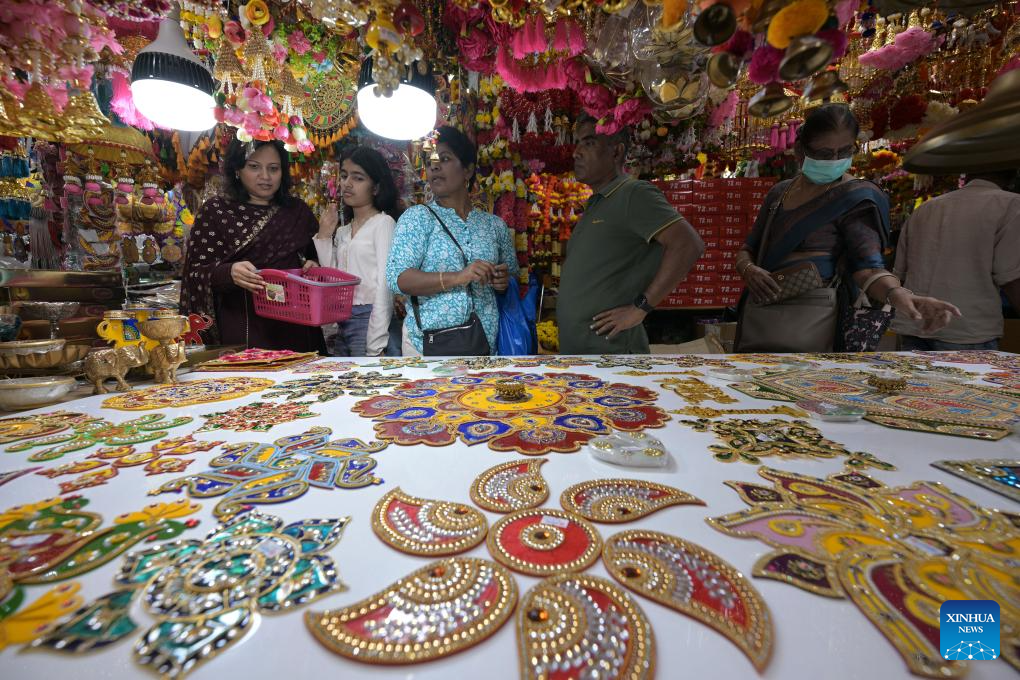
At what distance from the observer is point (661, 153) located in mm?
3996

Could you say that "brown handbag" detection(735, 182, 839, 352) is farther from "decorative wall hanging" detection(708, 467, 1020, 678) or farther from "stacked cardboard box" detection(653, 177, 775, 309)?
"stacked cardboard box" detection(653, 177, 775, 309)

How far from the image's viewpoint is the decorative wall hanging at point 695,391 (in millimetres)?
1048

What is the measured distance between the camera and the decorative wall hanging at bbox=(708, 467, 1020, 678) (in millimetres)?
372

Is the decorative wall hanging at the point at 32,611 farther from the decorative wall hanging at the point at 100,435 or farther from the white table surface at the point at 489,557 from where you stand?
the decorative wall hanging at the point at 100,435

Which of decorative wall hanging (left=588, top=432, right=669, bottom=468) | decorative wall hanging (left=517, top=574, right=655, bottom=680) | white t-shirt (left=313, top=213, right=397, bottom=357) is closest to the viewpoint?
decorative wall hanging (left=517, top=574, right=655, bottom=680)

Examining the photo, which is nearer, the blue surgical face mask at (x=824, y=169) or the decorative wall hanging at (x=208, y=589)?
the decorative wall hanging at (x=208, y=589)

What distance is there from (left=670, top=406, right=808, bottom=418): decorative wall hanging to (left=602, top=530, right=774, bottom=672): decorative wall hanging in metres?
0.52

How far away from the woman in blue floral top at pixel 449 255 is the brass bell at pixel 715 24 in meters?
1.38

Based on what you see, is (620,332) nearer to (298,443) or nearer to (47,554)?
(298,443)

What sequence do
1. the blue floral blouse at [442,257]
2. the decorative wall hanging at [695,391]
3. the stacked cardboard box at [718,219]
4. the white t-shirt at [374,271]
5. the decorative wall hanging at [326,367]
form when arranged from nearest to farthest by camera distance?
the decorative wall hanging at [695,391] → the decorative wall hanging at [326,367] → the blue floral blouse at [442,257] → the white t-shirt at [374,271] → the stacked cardboard box at [718,219]

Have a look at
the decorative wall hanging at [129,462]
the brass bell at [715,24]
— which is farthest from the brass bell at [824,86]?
the decorative wall hanging at [129,462]

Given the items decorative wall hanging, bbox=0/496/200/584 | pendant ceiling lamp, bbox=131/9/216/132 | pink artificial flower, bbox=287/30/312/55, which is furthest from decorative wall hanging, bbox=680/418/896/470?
pink artificial flower, bbox=287/30/312/55

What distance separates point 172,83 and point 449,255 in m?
1.70

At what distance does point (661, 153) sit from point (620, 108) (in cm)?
259
